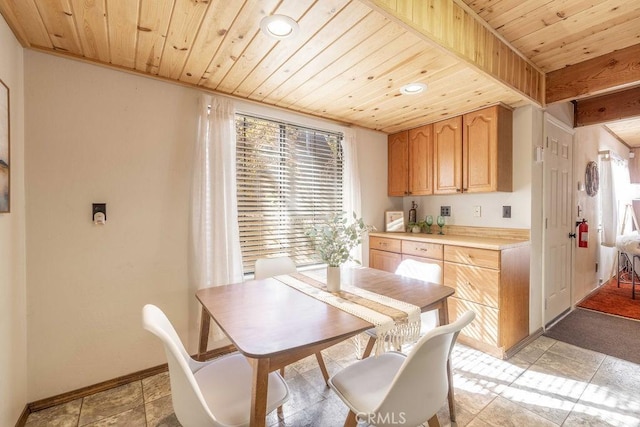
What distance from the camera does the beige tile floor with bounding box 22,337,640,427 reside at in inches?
67.3

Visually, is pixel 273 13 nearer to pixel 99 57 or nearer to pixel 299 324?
pixel 99 57

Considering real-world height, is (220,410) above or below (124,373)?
above

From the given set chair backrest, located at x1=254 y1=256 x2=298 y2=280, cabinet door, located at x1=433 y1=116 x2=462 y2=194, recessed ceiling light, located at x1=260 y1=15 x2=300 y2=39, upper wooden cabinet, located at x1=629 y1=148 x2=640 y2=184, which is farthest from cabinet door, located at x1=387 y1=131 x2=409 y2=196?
upper wooden cabinet, located at x1=629 y1=148 x2=640 y2=184

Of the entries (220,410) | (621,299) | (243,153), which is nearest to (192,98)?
(243,153)

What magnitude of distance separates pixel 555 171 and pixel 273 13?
10.3 ft

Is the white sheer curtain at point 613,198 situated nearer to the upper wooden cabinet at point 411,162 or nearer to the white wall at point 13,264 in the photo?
the upper wooden cabinet at point 411,162

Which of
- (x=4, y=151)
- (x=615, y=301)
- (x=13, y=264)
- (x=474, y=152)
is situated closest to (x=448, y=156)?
(x=474, y=152)

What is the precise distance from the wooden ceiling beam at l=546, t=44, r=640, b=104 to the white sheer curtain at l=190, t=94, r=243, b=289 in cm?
282

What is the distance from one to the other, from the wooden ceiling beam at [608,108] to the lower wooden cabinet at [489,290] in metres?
1.87

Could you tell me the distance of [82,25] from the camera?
1562 millimetres

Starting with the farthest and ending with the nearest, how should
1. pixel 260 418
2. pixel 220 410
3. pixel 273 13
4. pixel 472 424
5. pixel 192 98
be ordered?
pixel 192 98, pixel 472 424, pixel 273 13, pixel 220 410, pixel 260 418

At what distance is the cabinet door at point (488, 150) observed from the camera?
263 cm

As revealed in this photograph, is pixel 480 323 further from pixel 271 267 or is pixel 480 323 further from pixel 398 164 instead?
pixel 398 164

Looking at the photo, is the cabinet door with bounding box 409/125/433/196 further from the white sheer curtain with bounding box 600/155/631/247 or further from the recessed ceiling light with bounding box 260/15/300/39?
the white sheer curtain with bounding box 600/155/631/247
